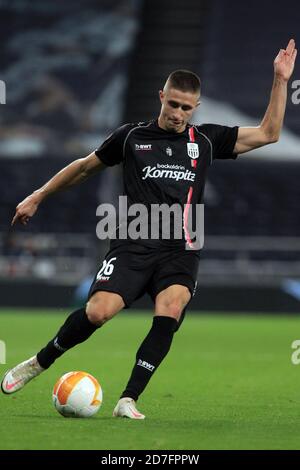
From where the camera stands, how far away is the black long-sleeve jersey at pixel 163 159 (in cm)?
625

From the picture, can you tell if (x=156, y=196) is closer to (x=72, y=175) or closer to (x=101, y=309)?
(x=72, y=175)

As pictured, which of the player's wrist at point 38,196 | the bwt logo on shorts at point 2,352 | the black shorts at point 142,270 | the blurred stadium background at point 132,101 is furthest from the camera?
the blurred stadium background at point 132,101

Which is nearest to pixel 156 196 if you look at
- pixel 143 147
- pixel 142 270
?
pixel 143 147

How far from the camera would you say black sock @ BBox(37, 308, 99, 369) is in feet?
20.2

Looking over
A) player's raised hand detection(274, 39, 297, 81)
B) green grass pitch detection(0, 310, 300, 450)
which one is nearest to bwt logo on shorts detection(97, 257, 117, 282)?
green grass pitch detection(0, 310, 300, 450)

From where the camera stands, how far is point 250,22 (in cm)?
2405

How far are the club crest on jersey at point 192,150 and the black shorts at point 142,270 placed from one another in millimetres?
540

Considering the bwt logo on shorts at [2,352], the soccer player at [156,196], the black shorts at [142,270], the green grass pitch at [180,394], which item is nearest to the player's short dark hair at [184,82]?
the soccer player at [156,196]

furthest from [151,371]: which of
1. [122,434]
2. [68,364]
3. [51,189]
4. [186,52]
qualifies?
[186,52]

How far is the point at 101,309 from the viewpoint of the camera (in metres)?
6.06

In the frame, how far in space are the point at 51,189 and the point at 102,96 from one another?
54.4 ft

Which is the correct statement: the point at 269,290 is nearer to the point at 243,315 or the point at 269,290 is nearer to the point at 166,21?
the point at 243,315

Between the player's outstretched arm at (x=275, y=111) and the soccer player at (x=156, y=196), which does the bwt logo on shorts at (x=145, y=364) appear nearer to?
the soccer player at (x=156, y=196)

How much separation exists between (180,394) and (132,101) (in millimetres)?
15962
